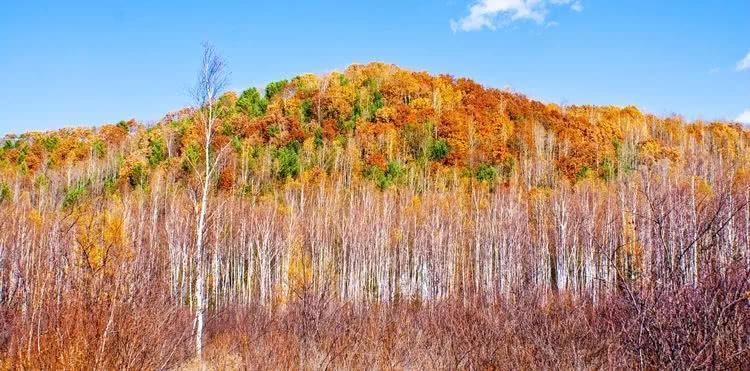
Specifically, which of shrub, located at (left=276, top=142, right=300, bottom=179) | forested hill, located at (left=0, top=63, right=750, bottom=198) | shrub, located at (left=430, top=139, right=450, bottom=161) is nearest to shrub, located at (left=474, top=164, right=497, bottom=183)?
forested hill, located at (left=0, top=63, right=750, bottom=198)

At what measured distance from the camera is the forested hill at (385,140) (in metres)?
55.4

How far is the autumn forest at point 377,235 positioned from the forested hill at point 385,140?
0.36 m

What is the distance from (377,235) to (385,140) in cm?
2963

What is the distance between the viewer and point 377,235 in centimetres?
3319

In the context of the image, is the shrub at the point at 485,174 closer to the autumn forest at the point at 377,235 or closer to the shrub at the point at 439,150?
the autumn forest at the point at 377,235

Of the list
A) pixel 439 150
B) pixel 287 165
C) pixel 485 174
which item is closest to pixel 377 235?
pixel 287 165

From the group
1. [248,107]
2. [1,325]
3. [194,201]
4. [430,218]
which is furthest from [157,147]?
[1,325]

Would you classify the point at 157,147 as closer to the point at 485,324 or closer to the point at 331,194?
the point at 331,194

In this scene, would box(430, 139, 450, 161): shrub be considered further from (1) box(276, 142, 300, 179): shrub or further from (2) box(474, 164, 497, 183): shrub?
(1) box(276, 142, 300, 179): shrub

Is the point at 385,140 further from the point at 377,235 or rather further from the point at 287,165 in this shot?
the point at 377,235

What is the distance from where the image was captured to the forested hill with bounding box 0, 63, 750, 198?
55.4 m

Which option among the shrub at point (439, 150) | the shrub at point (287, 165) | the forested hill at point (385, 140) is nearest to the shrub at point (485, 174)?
the forested hill at point (385, 140)

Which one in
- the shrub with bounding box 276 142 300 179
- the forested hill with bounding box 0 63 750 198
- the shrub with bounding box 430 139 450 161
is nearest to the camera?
the shrub with bounding box 276 142 300 179

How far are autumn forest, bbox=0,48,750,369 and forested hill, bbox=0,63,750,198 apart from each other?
1.19ft
